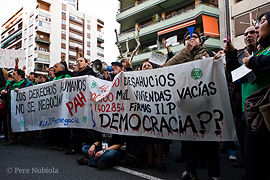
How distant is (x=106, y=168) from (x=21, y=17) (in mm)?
62412

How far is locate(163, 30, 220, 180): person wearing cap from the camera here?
2.44 m

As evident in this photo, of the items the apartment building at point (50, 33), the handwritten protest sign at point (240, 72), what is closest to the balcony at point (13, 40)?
the apartment building at point (50, 33)

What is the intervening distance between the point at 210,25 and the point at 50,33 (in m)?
42.0

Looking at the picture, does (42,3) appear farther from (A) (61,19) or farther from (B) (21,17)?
(B) (21,17)

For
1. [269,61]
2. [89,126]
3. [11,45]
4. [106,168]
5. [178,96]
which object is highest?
[11,45]

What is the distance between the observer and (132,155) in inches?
124

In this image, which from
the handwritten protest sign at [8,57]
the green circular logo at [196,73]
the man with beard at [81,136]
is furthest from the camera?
the handwritten protest sign at [8,57]

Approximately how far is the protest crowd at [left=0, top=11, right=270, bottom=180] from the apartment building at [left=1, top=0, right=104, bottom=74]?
143 feet

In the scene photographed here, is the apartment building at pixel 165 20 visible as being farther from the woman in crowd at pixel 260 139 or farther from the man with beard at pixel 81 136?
the woman in crowd at pixel 260 139

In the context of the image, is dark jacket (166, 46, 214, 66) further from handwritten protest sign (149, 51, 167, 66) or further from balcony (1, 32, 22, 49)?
balcony (1, 32, 22, 49)

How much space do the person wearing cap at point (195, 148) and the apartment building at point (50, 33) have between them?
45230 mm

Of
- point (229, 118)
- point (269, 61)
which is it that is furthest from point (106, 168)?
point (269, 61)

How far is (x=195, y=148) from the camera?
8.68 ft

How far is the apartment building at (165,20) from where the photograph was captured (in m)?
15.6
